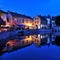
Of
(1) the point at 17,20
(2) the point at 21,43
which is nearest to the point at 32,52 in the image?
(2) the point at 21,43

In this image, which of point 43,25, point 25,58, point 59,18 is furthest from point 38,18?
point 25,58

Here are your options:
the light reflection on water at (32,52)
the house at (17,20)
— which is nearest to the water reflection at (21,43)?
the light reflection on water at (32,52)

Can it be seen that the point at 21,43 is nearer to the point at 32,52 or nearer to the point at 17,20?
the point at 32,52

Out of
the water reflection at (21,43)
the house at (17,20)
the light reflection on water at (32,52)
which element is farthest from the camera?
the house at (17,20)

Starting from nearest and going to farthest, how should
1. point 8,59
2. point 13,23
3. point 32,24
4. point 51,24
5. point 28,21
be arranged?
1. point 8,59
2. point 13,23
3. point 28,21
4. point 32,24
5. point 51,24

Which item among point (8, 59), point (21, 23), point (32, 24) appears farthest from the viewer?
point (32, 24)

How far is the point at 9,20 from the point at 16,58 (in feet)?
178

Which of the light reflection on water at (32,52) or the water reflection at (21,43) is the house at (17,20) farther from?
the light reflection on water at (32,52)

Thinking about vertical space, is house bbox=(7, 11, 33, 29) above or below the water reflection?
above

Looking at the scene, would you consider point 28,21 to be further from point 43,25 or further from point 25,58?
point 25,58

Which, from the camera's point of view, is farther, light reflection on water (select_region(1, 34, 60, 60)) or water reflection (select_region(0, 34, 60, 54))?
water reflection (select_region(0, 34, 60, 54))

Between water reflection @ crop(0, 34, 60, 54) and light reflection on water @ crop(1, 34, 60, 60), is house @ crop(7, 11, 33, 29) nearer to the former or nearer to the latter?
water reflection @ crop(0, 34, 60, 54)

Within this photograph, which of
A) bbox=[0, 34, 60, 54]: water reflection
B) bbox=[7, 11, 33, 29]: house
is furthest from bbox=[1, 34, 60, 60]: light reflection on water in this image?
bbox=[7, 11, 33, 29]: house

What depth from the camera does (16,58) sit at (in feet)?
59.1
